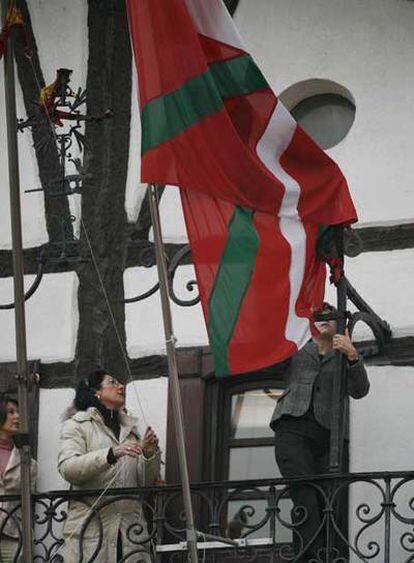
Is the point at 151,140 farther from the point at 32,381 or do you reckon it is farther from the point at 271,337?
the point at 32,381

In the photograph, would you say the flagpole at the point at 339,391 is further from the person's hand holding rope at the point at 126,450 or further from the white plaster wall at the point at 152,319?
the white plaster wall at the point at 152,319

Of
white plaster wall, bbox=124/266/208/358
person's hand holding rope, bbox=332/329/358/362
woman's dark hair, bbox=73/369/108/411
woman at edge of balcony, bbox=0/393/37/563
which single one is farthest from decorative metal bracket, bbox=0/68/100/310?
person's hand holding rope, bbox=332/329/358/362

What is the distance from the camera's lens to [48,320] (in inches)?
678

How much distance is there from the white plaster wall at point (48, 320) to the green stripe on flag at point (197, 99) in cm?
268

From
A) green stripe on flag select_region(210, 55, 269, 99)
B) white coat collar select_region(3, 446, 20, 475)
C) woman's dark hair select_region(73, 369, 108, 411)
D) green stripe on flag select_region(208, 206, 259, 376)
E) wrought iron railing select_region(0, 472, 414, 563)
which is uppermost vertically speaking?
green stripe on flag select_region(210, 55, 269, 99)

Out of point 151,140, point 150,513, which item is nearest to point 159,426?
point 150,513

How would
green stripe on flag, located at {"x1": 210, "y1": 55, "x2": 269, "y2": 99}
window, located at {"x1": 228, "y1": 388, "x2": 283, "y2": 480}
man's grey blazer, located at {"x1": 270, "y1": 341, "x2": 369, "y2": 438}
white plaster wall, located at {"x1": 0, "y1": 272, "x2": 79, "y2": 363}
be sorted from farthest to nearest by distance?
white plaster wall, located at {"x1": 0, "y1": 272, "x2": 79, "y2": 363} → window, located at {"x1": 228, "y1": 388, "x2": 283, "y2": 480} → man's grey blazer, located at {"x1": 270, "y1": 341, "x2": 369, "y2": 438} → green stripe on flag, located at {"x1": 210, "y1": 55, "x2": 269, "y2": 99}

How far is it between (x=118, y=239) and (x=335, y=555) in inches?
114

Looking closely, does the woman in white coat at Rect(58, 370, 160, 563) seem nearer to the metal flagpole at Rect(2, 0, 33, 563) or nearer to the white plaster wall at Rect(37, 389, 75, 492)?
the white plaster wall at Rect(37, 389, 75, 492)

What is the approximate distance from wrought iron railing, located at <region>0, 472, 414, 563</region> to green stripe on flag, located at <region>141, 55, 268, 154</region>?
85.7 inches

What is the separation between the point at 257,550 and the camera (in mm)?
15750

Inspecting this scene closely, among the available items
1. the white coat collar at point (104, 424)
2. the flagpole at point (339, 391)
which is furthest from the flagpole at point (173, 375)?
the white coat collar at point (104, 424)

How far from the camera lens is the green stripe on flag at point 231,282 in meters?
14.4

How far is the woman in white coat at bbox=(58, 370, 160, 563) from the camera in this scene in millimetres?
15641
